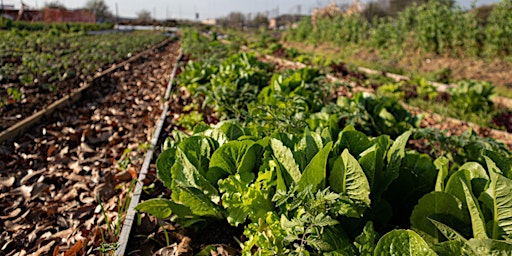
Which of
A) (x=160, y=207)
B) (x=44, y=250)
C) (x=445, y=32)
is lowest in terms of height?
(x=44, y=250)

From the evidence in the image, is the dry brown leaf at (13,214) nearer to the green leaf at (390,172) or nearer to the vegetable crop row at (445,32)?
the green leaf at (390,172)

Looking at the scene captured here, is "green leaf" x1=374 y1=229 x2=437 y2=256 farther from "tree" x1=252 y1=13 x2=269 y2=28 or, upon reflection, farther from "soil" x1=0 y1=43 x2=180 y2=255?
"tree" x1=252 y1=13 x2=269 y2=28

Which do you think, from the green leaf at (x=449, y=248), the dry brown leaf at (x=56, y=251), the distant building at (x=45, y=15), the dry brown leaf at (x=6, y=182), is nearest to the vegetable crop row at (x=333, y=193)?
the green leaf at (x=449, y=248)

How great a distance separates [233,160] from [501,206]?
1204mm

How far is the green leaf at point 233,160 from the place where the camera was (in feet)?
5.92

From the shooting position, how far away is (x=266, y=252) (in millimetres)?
1537

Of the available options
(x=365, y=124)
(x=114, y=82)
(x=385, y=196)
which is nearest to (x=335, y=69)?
(x=114, y=82)

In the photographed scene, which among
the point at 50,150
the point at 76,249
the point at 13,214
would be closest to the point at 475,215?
the point at 76,249

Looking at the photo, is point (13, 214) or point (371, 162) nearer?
point (371, 162)

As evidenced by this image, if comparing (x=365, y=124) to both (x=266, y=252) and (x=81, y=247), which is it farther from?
(x=81, y=247)

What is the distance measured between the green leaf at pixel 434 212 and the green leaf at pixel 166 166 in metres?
1.32

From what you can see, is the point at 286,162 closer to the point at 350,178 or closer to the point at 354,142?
the point at 350,178

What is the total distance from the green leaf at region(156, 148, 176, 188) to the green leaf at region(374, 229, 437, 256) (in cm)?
123

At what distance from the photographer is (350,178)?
1536mm
